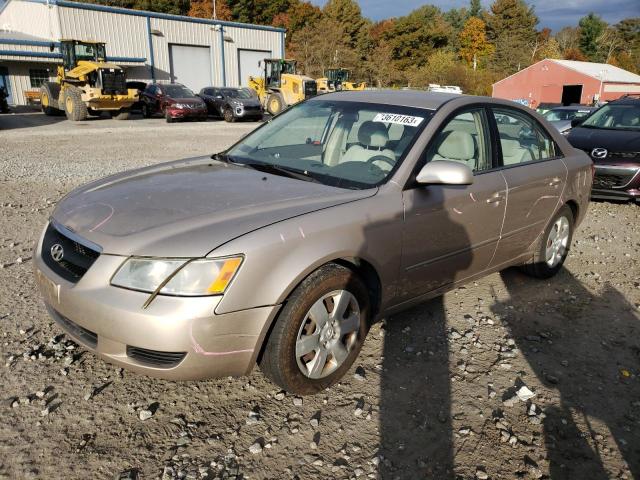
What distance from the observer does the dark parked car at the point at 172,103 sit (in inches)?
871

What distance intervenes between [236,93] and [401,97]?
2246 cm

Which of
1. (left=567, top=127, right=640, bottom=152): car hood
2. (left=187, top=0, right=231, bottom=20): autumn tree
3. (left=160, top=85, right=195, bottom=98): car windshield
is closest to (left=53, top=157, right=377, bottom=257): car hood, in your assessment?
(left=567, top=127, right=640, bottom=152): car hood

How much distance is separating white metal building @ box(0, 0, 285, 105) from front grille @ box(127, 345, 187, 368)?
1220 inches

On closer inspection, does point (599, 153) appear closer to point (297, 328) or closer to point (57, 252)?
point (297, 328)

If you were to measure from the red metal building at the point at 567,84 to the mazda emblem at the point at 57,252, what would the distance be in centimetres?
4469

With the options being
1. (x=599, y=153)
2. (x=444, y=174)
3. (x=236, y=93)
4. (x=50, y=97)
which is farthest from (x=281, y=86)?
(x=444, y=174)

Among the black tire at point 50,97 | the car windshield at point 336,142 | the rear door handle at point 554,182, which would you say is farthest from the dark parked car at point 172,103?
the rear door handle at point 554,182

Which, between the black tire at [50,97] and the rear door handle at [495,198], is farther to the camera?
the black tire at [50,97]

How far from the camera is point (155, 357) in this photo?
7.70ft

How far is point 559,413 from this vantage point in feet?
9.00

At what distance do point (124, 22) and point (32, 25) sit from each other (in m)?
7.50

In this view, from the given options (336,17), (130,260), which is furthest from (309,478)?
(336,17)

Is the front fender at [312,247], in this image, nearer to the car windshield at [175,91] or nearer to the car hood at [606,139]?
the car hood at [606,139]

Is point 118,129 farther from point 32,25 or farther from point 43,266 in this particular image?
point 32,25
